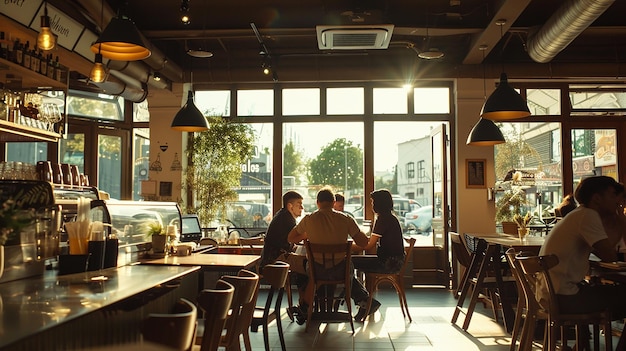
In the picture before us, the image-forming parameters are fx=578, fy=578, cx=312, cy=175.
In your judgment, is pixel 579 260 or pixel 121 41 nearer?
pixel 579 260

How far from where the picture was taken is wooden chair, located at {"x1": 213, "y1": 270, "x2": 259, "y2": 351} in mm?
2799

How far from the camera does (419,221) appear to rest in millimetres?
9648

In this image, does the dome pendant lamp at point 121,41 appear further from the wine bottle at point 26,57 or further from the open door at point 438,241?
the open door at point 438,241

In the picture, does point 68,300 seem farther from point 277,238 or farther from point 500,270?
point 500,270

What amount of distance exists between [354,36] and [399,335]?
11.1ft

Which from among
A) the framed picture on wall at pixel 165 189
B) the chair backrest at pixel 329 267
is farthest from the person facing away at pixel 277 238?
the framed picture on wall at pixel 165 189

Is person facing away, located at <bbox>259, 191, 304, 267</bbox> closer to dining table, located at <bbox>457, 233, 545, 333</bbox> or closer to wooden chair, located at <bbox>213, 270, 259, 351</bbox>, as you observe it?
dining table, located at <bbox>457, 233, 545, 333</bbox>

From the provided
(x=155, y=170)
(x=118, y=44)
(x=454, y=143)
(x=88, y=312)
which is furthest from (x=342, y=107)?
(x=88, y=312)

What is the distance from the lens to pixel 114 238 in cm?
340

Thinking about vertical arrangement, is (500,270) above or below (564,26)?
below

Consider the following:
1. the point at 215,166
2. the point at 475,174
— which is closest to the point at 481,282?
the point at 475,174

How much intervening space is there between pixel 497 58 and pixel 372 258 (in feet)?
14.2

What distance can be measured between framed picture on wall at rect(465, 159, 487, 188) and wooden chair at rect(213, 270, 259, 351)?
631cm

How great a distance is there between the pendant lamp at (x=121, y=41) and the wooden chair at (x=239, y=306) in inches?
75.9
